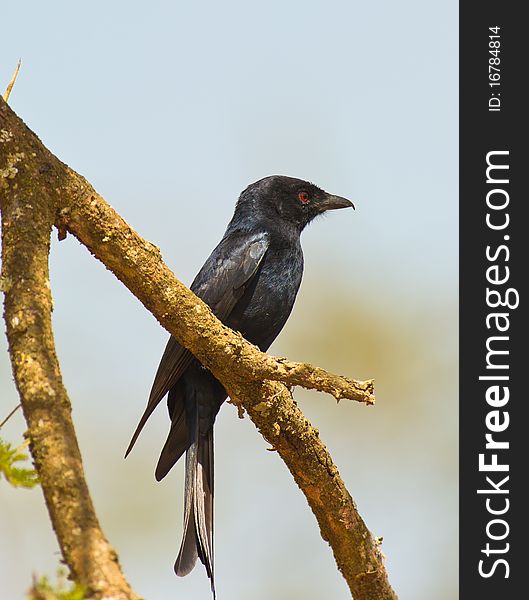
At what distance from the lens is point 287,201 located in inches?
226

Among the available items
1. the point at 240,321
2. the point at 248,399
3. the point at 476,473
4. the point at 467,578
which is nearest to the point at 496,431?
the point at 476,473

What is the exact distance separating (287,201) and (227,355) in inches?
97.4

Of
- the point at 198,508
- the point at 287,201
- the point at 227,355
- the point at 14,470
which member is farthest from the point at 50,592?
the point at 287,201

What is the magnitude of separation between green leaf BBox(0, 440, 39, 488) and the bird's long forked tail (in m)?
2.02

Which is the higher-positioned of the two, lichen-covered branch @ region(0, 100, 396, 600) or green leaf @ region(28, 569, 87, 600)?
lichen-covered branch @ region(0, 100, 396, 600)

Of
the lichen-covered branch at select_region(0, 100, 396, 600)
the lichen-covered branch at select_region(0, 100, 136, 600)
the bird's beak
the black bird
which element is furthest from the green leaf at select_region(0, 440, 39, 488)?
the bird's beak

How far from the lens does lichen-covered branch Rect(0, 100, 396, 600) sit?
3189 millimetres

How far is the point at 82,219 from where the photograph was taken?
10.7ft

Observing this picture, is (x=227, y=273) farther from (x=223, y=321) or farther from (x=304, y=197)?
(x=304, y=197)

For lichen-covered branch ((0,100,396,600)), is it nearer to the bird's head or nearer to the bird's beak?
the bird's head

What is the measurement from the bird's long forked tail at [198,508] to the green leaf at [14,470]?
202cm

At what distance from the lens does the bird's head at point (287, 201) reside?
556 cm

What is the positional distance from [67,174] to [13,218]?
14.7 inches

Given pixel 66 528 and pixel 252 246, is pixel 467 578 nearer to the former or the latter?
pixel 252 246
